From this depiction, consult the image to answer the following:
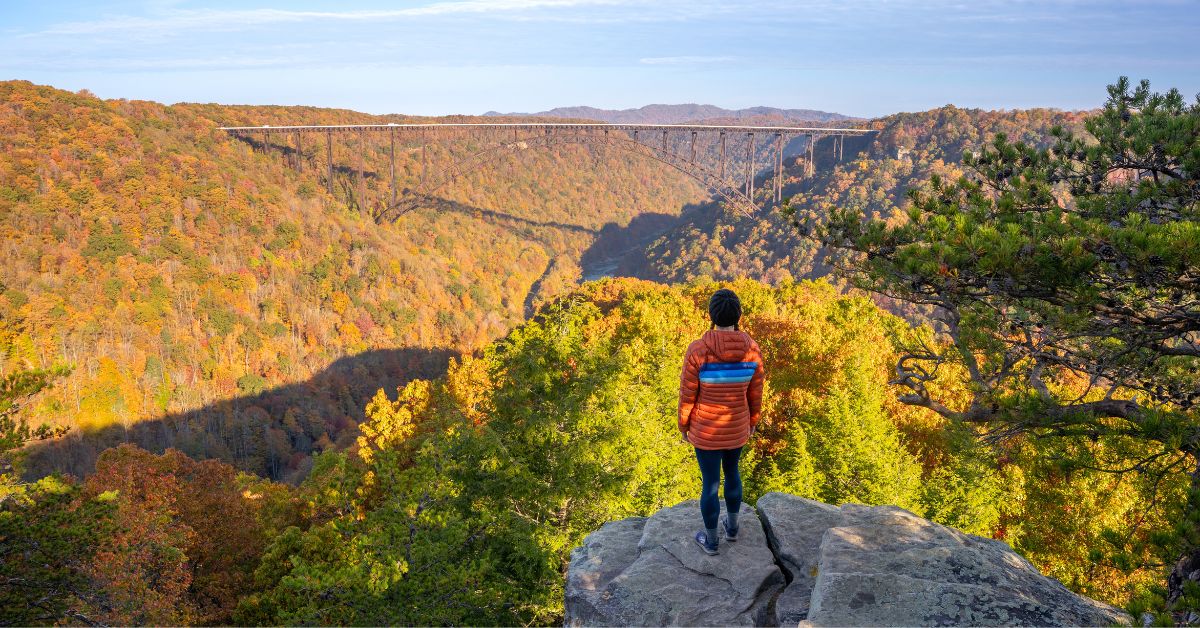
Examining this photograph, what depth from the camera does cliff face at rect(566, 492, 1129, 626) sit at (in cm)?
609

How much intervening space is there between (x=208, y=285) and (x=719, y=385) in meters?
115

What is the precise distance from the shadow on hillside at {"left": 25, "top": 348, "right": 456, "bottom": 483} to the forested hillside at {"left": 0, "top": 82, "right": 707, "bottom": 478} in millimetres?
269

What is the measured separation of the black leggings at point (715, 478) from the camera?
6820mm

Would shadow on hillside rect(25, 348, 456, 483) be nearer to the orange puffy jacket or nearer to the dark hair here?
the orange puffy jacket

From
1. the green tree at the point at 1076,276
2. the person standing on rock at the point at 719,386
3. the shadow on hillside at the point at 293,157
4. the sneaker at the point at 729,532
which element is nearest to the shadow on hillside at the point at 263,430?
the shadow on hillside at the point at 293,157

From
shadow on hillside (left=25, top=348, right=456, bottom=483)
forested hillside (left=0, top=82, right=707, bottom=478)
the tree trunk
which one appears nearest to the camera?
the tree trunk

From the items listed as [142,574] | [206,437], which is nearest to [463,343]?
[206,437]

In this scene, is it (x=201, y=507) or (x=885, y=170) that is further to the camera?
(x=885, y=170)

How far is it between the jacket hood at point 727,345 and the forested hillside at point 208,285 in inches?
2865

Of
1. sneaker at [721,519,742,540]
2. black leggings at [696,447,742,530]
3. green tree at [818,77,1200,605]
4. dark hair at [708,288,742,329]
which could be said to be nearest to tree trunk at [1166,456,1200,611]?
green tree at [818,77,1200,605]

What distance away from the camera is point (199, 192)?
11325cm

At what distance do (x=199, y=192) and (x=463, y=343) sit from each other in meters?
51.1

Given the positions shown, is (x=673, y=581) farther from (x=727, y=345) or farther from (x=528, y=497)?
(x=528, y=497)

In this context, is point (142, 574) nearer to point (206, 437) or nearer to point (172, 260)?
point (206, 437)
